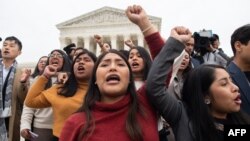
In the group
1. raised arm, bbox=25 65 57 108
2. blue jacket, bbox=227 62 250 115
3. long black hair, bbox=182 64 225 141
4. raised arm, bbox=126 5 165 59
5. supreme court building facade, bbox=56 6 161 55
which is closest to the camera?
long black hair, bbox=182 64 225 141

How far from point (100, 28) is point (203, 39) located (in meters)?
40.4

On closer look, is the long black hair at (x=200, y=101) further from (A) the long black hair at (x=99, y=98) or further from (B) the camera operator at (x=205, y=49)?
(B) the camera operator at (x=205, y=49)

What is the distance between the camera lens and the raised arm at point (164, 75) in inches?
85.2

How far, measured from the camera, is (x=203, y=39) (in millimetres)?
4605

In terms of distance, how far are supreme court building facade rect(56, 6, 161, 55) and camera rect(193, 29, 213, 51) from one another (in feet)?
125

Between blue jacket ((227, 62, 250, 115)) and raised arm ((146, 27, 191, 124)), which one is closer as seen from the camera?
raised arm ((146, 27, 191, 124))

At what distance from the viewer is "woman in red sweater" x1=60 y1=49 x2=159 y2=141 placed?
209 cm

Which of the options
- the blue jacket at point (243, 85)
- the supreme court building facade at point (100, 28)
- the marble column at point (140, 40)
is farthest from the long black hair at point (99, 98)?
the supreme court building facade at point (100, 28)

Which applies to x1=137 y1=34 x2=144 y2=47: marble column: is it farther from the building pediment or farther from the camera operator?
the camera operator

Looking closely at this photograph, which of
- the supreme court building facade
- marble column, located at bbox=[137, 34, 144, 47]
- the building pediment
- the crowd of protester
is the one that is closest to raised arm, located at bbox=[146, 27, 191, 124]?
the crowd of protester

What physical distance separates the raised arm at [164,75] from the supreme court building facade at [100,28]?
40.5 m

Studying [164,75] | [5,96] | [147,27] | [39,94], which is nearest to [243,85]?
[164,75]

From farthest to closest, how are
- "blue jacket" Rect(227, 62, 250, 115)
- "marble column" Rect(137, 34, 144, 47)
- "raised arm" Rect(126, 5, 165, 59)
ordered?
"marble column" Rect(137, 34, 144, 47), "blue jacket" Rect(227, 62, 250, 115), "raised arm" Rect(126, 5, 165, 59)

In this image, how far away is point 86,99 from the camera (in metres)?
2.38
